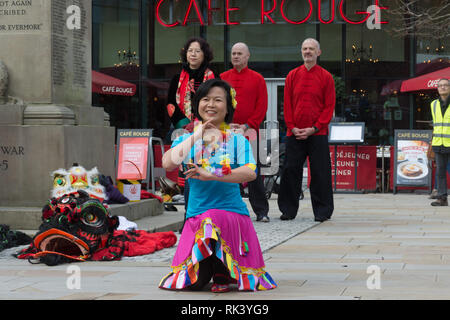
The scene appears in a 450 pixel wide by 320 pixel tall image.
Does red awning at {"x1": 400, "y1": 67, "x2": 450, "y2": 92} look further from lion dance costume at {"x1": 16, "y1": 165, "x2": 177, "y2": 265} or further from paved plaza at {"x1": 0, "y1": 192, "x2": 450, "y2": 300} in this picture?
lion dance costume at {"x1": 16, "y1": 165, "x2": 177, "y2": 265}

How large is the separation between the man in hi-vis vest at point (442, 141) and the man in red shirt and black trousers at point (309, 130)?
3.07 m

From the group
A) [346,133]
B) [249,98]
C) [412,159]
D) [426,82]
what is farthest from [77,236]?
[426,82]

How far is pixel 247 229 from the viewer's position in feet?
17.4

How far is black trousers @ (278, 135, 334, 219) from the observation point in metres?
10.1

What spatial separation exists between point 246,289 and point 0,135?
13.3 ft

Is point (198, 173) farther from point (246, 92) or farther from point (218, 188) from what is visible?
point (246, 92)

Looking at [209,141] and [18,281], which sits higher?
[209,141]

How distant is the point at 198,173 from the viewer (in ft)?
16.4

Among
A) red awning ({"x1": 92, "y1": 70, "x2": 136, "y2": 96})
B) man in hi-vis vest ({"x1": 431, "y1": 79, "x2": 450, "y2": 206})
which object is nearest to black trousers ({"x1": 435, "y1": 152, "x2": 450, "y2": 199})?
man in hi-vis vest ({"x1": 431, "y1": 79, "x2": 450, "y2": 206})

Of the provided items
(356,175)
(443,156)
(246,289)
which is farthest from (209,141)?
(356,175)

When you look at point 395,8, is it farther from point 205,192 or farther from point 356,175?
point 205,192

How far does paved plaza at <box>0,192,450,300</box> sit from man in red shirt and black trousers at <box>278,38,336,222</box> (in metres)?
0.56

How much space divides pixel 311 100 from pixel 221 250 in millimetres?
5114

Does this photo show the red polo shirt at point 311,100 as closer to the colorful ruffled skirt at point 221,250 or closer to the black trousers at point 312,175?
the black trousers at point 312,175
